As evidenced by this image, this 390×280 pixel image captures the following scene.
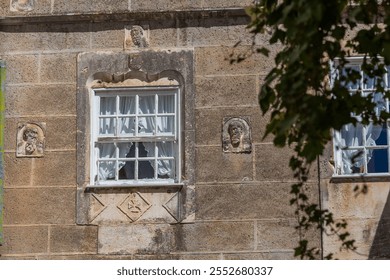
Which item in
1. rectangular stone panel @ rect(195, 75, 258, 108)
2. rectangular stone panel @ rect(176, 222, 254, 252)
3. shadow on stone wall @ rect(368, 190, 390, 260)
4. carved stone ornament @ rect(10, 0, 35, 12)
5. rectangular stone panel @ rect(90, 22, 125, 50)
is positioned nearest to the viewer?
shadow on stone wall @ rect(368, 190, 390, 260)

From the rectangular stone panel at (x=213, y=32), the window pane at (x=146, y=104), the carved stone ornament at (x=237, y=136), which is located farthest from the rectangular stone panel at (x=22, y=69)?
the carved stone ornament at (x=237, y=136)

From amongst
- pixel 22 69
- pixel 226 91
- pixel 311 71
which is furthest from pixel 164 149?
pixel 311 71

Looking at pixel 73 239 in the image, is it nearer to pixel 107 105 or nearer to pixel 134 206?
pixel 134 206

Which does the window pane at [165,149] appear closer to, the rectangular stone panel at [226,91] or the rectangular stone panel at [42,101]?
the rectangular stone panel at [226,91]

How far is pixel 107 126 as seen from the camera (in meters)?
13.0

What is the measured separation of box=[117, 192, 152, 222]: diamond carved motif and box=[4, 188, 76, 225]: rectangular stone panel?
Result: 63cm

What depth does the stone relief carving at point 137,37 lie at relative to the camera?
42.9 ft

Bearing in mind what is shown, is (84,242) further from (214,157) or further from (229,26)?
(229,26)

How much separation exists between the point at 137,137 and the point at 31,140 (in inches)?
51.8

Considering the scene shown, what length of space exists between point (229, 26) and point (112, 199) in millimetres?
2597

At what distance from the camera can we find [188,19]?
13094 mm

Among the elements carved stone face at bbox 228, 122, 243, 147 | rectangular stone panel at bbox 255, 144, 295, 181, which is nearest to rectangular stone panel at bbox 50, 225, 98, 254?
carved stone face at bbox 228, 122, 243, 147

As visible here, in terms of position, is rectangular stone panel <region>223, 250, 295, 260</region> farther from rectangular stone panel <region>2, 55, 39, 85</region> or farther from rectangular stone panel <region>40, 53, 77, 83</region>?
rectangular stone panel <region>2, 55, 39, 85</region>

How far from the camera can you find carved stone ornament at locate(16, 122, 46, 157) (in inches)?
509
